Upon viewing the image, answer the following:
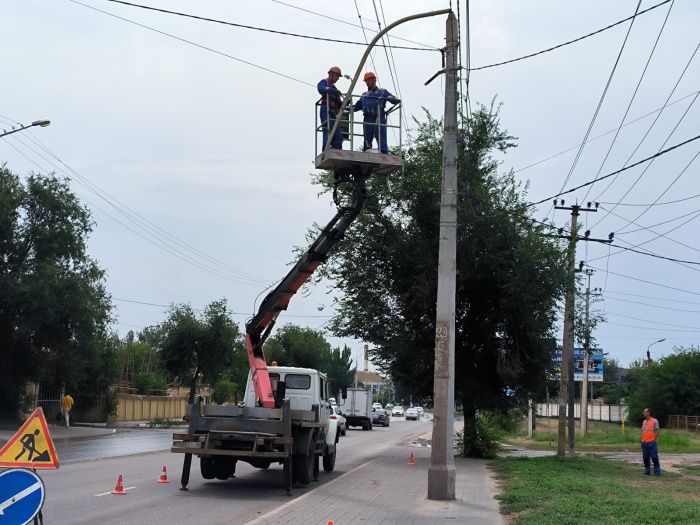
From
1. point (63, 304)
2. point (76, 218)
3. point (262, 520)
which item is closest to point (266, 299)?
point (262, 520)

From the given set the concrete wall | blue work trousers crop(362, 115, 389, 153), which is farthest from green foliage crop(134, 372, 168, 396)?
blue work trousers crop(362, 115, 389, 153)

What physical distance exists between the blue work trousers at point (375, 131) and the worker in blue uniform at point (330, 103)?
53 centimetres

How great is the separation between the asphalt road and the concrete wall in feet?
91.0

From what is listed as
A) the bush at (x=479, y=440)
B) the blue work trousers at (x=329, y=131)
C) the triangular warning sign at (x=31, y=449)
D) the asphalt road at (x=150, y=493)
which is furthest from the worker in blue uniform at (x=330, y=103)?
the bush at (x=479, y=440)

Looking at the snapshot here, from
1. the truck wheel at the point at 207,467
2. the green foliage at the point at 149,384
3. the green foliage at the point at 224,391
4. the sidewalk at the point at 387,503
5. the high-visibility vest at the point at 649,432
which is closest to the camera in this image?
the sidewalk at the point at 387,503

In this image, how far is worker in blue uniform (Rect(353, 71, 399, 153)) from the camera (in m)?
16.1

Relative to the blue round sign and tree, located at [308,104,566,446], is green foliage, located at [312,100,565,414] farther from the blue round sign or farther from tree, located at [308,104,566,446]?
the blue round sign

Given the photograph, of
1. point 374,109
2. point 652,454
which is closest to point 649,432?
point 652,454

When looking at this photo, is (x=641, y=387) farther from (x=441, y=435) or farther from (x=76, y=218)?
(x=441, y=435)

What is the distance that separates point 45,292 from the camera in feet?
119

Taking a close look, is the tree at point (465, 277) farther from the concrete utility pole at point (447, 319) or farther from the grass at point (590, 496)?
the concrete utility pole at point (447, 319)

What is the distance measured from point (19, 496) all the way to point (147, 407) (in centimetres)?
5195

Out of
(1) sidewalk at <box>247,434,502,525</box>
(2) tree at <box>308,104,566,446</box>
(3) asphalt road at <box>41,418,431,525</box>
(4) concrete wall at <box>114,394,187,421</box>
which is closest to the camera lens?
(1) sidewalk at <box>247,434,502,525</box>

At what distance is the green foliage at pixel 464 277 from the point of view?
87.4ft
